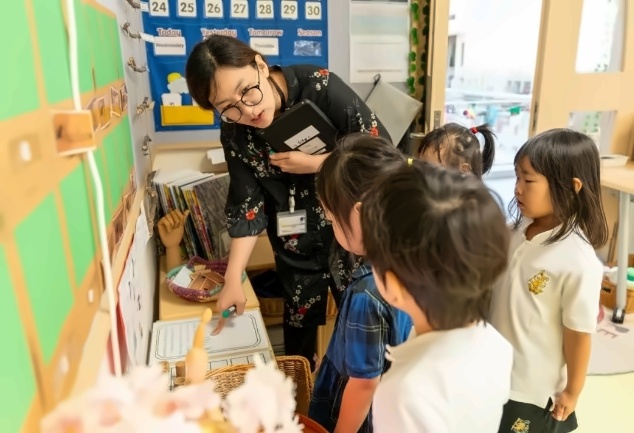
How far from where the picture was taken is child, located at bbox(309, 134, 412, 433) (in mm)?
870

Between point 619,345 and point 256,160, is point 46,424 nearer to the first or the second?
point 256,160

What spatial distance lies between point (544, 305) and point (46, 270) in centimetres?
103

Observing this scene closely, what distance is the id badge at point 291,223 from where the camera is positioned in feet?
4.95

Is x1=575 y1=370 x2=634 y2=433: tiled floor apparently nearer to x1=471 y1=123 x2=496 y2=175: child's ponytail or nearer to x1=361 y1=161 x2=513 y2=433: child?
x1=471 y1=123 x2=496 y2=175: child's ponytail

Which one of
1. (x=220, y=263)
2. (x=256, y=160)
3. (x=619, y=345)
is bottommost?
(x=619, y=345)

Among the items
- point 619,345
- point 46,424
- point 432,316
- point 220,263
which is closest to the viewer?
point 46,424

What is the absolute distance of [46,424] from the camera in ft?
1.08

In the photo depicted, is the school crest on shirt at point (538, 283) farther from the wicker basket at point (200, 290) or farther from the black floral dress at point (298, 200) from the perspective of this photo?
the wicker basket at point (200, 290)

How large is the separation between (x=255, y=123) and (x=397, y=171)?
0.65 meters

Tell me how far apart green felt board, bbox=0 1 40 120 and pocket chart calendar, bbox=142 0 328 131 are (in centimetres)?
169

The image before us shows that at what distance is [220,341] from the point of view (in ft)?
4.01

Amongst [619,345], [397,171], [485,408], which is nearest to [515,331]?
[485,408]

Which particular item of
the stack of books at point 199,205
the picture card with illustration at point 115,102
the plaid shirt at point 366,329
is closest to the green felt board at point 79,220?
the picture card with illustration at point 115,102

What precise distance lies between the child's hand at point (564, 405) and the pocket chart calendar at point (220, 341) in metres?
0.69
